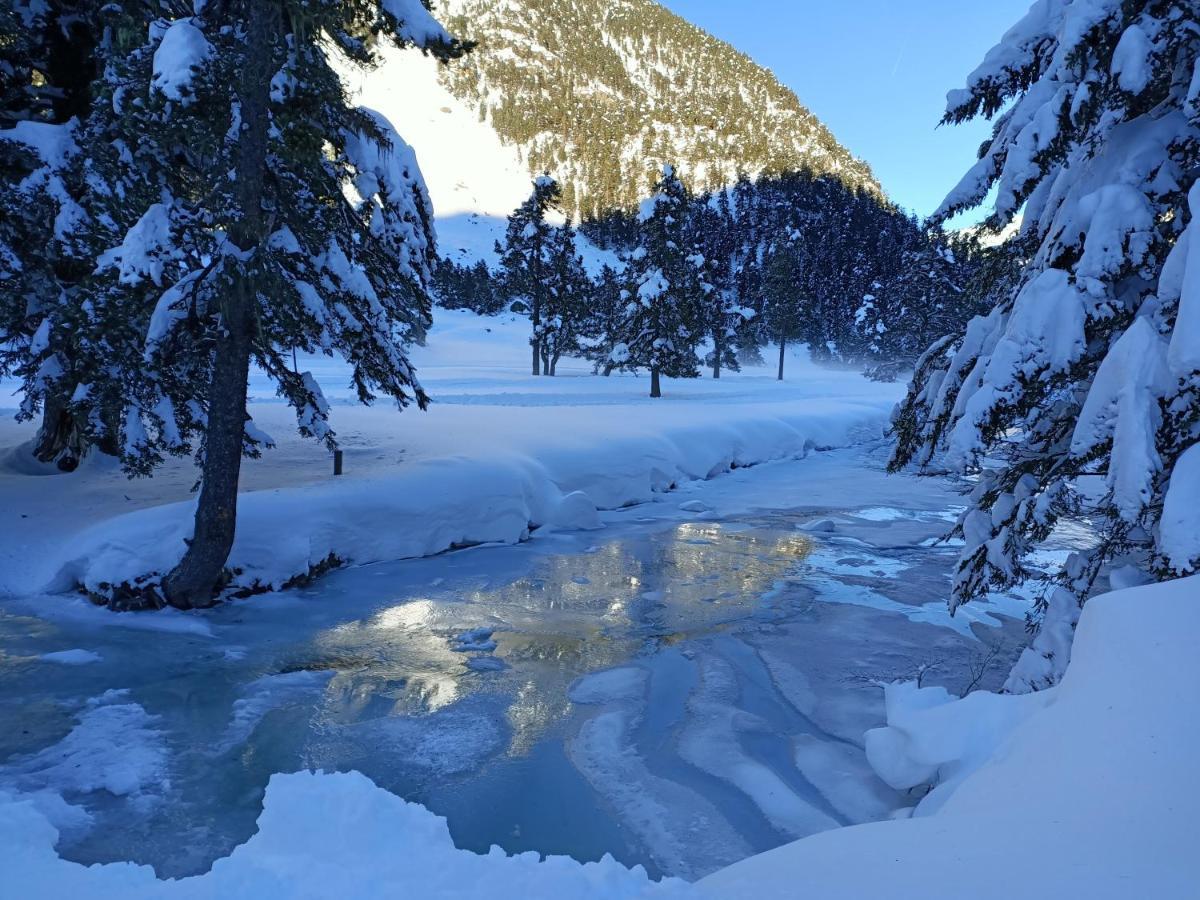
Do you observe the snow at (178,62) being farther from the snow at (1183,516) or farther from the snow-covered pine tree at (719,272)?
the snow-covered pine tree at (719,272)

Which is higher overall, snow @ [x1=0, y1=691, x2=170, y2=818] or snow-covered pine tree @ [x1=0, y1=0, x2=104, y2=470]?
snow-covered pine tree @ [x1=0, y1=0, x2=104, y2=470]

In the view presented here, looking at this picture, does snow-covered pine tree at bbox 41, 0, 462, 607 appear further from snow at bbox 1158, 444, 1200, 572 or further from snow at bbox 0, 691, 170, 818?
snow at bbox 1158, 444, 1200, 572

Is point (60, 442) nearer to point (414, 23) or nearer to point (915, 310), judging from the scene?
Answer: point (414, 23)

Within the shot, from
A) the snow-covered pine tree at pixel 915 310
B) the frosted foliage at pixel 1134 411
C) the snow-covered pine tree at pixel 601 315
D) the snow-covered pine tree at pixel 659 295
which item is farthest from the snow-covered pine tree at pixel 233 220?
the snow-covered pine tree at pixel 601 315

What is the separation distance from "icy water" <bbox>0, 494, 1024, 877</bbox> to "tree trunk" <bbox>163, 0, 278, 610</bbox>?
0.69 meters

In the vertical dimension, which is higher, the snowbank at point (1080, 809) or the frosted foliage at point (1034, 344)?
the frosted foliage at point (1034, 344)

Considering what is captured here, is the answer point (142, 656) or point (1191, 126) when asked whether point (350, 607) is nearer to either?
point (142, 656)

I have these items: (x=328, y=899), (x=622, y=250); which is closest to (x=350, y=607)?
(x=328, y=899)

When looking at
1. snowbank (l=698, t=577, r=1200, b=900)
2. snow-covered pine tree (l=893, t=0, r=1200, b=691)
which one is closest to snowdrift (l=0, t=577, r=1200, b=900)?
snowbank (l=698, t=577, r=1200, b=900)

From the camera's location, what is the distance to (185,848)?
15.5 ft

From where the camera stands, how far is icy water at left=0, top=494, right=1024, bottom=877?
5164 mm

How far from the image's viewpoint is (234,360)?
28.6 ft

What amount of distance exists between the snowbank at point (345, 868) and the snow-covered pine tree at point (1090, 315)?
11.6ft

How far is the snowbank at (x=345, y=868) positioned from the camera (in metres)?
2.94
